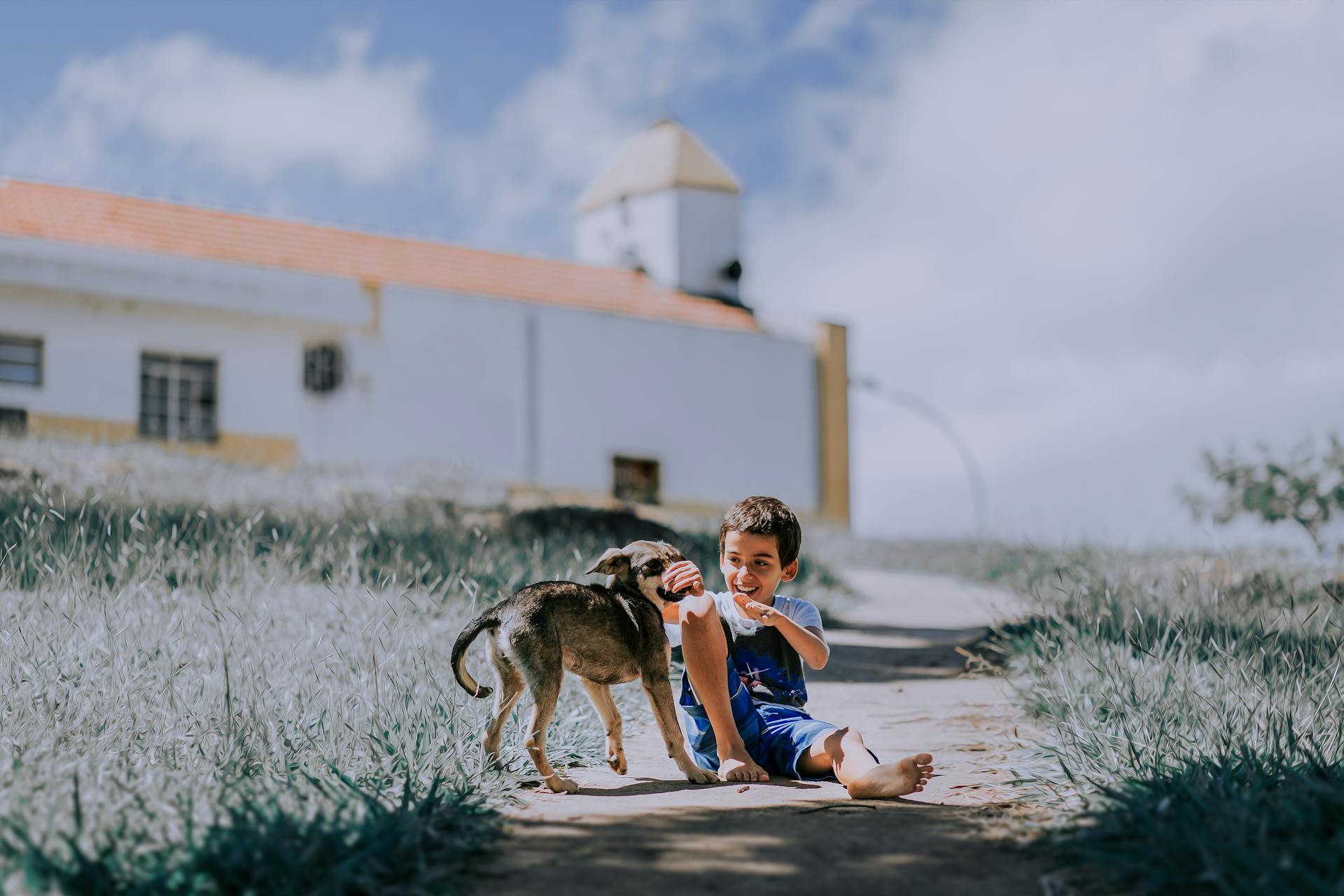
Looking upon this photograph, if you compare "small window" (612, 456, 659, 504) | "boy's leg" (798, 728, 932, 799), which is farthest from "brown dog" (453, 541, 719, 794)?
"small window" (612, 456, 659, 504)

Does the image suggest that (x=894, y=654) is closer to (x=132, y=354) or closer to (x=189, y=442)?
(x=189, y=442)

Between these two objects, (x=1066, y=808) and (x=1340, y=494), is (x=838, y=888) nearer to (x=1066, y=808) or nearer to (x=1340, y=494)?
(x=1066, y=808)

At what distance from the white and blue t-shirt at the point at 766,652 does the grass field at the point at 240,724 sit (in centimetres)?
71

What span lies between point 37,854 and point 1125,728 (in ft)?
10.7

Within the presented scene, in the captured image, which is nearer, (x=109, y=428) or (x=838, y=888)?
(x=838, y=888)

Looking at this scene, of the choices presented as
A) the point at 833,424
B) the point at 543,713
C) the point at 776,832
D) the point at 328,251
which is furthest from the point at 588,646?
the point at 833,424

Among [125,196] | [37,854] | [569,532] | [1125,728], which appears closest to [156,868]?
[37,854]

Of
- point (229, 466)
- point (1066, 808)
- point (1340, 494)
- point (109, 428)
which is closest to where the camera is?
point (1066, 808)

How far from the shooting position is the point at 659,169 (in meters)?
30.8

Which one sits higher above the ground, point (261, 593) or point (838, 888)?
point (261, 593)

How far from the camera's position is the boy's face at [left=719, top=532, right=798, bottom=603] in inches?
174

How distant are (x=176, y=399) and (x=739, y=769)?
20.1m

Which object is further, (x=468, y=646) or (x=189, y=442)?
(x=189, y=442)

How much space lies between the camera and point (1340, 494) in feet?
37.4
